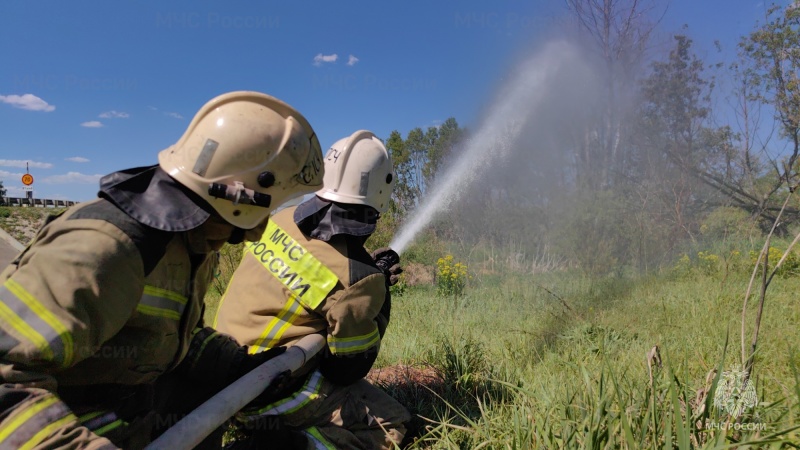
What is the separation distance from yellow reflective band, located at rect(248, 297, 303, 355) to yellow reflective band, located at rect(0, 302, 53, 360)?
4.26ft

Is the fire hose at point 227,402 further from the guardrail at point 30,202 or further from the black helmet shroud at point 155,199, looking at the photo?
the guardrail at point 30,202

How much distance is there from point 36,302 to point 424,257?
9091mm

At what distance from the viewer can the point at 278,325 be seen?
2.38 meters

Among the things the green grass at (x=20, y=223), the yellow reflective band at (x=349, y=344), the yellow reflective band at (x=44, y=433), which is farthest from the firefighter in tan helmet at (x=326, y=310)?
the green grass at (x=20, y=223)

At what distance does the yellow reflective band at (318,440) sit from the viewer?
2.34m

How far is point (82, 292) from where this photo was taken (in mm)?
1140

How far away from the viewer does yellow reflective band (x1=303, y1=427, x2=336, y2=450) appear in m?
2.34

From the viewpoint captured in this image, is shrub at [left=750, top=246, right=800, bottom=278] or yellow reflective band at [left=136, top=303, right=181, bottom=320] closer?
yellow reflective band at [left=136, top=303, right=181, bottom=320]

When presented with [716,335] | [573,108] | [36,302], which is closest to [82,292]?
[36,302]

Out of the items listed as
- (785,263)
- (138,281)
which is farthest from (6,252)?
(785,263)

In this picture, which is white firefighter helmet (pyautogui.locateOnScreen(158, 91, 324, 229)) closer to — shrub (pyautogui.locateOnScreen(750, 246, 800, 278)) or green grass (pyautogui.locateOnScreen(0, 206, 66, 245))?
shrub (pyautogui.locateOnScreen(750, 246, 800, 278))

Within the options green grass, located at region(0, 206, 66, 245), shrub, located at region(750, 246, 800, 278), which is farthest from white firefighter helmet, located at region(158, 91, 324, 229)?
green grass, located at region(0, 206, 66, 245)

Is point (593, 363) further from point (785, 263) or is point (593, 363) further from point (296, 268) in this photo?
point (785, 263)

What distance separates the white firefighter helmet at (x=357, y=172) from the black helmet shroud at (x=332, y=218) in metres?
0.04
